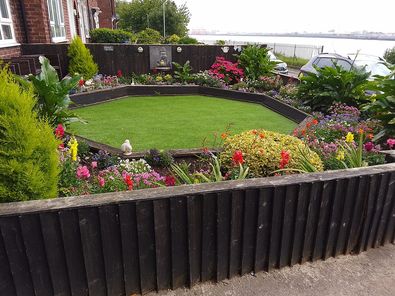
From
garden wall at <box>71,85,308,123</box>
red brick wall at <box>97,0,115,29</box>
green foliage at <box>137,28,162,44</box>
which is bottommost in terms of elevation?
garden wall at <box>71,85,308,123</box>

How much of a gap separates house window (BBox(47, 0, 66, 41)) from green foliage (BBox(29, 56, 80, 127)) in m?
8.28

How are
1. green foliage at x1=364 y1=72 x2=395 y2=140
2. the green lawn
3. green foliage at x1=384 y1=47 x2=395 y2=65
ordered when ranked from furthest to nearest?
green foliage at x1=384 y1=47 x2=395 y2=65 < the green lawn < green foliage at x1=364 y1=72 x2=395 y2=140

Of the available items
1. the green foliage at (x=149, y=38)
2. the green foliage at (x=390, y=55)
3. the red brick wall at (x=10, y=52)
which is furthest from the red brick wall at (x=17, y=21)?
the green foliage at (x=390, y=55)

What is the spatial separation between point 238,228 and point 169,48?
1032cm

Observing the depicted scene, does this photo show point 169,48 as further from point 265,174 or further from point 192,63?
point 265,174

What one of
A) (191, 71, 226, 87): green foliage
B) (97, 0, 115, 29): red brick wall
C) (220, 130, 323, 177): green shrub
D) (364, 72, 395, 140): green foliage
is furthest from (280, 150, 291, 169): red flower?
(97, 0, 115, 29): red brick wall

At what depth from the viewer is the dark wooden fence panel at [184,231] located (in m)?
2.05

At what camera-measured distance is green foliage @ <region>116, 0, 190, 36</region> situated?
38.8 meters

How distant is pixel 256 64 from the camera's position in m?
11.3

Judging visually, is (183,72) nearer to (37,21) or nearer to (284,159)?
(37,21)

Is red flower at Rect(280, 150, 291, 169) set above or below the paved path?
above

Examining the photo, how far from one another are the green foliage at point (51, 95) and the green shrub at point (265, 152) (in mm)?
2286

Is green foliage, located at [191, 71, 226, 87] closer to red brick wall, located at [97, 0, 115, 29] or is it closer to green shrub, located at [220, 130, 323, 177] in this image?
green shrub, located at [220, 130, 323, 177]

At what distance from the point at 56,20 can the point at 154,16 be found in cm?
2923
